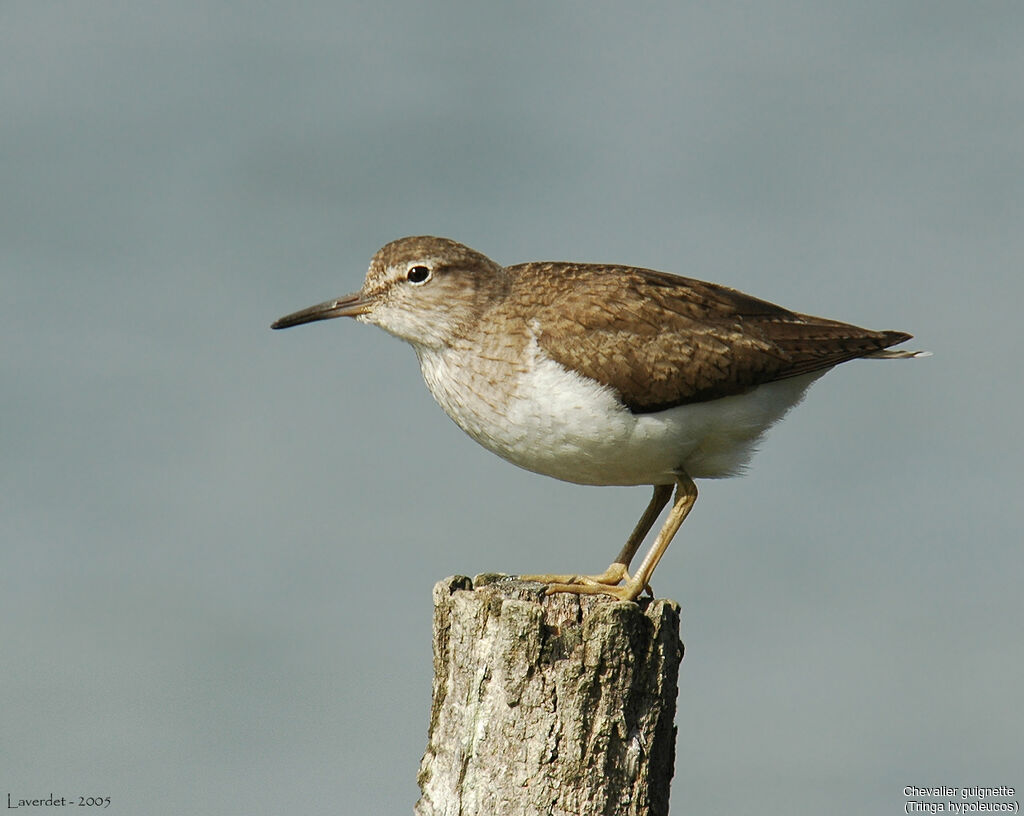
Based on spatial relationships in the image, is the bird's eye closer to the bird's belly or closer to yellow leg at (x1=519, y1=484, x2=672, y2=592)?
the bird's belly

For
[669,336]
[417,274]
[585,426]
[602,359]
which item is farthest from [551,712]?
[417,274]

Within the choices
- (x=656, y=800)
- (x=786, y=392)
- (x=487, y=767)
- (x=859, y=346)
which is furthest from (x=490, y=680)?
(x=859, y=346)

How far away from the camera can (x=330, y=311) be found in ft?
32.8

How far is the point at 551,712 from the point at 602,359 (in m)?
2.96

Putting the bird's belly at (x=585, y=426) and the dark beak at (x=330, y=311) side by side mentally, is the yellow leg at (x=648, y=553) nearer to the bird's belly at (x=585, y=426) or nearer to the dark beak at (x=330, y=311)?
the bird's belly at (x=585, y=426)

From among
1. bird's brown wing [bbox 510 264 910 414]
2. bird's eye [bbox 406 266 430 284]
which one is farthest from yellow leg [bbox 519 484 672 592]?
bird's eye [bbox 406 266 430 284]

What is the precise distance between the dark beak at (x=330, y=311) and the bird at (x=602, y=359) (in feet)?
0.05

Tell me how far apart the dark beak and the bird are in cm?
2

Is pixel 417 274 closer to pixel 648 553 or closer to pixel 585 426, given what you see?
pixel 585 426

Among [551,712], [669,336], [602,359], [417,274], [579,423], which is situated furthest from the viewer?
[417,274]

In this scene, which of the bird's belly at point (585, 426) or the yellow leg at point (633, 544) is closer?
the bird's belly at point (585, 426)

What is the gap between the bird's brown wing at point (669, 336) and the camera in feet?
29.2

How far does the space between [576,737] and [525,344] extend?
331 centimetres

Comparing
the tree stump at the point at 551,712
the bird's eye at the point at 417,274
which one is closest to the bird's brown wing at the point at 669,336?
the bird's eye at the point at 417,274
